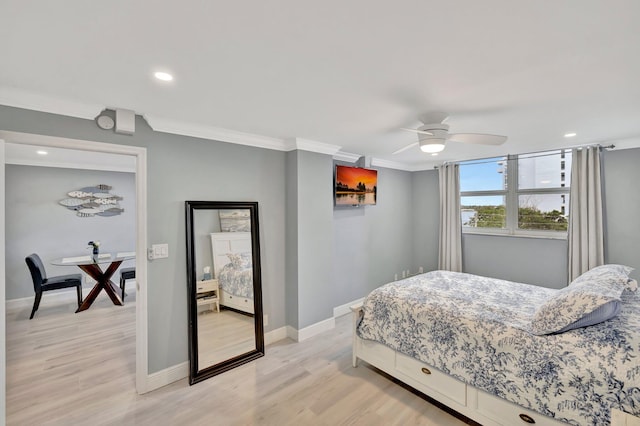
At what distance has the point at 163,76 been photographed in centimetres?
167

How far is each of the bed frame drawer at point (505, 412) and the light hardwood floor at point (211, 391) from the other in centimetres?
28

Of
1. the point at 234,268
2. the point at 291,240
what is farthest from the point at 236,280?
the point at 291,240

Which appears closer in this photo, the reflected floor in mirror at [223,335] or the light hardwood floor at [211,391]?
the light hardwood floor at [211,391]

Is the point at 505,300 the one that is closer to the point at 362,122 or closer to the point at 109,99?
the point at 362,122

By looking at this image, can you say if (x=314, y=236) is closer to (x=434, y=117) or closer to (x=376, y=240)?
(x=376, y=240)

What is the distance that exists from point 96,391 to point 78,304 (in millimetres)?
2687

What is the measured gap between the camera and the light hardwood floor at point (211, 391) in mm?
2102

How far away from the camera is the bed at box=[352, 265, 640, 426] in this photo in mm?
1540

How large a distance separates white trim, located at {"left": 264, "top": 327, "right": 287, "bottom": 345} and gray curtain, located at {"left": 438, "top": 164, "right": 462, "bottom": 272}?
2.88 m

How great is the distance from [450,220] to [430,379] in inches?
117

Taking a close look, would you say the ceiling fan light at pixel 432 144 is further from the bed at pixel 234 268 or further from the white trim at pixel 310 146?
the bed at pixel 234 268

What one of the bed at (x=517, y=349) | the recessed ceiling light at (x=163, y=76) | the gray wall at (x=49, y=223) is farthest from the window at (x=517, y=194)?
the gray wall at (x=49, y=223)

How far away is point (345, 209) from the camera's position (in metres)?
4.12

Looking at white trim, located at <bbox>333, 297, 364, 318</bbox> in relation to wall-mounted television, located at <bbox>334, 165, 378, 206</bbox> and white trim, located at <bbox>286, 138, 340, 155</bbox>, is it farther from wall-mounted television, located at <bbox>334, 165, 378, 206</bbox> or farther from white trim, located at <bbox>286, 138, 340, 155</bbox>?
white trim, located at <bbox>286, 138, 340, 155</bbox>
